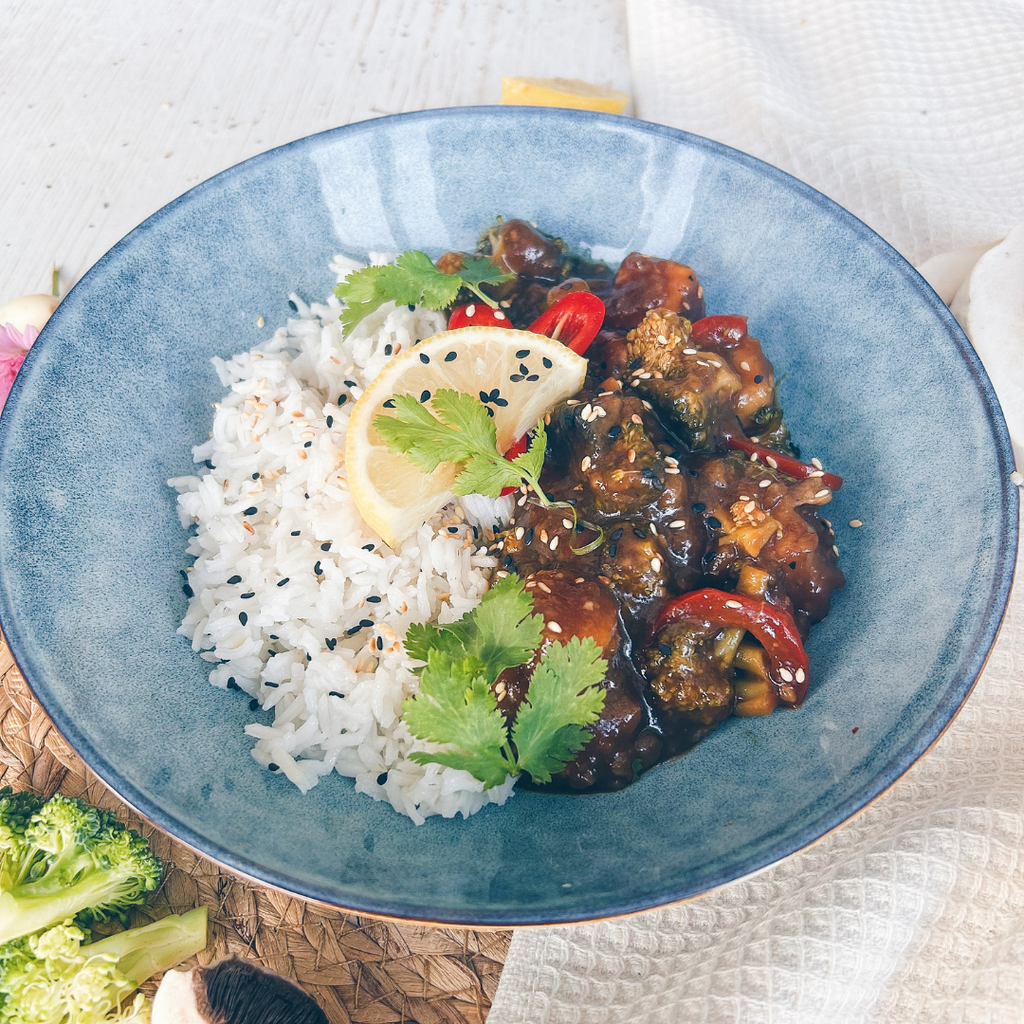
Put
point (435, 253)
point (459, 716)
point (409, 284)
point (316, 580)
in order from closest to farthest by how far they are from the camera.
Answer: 1. point (459, 716)
2. point (316, 580)
3. point (409, 284)
4. point (435, 253)

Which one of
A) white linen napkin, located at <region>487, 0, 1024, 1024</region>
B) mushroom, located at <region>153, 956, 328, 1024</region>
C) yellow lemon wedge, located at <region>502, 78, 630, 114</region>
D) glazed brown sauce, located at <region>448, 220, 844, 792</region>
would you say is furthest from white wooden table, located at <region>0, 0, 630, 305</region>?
mushroom, located at <region>153, 956, 328, 1024</region>

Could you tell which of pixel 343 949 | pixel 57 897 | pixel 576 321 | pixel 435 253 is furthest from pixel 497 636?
pixel 435 253

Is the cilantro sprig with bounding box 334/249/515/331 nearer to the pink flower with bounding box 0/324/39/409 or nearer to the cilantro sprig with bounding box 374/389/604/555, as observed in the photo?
the cilantro sprig with bounding box 374/389/604/555

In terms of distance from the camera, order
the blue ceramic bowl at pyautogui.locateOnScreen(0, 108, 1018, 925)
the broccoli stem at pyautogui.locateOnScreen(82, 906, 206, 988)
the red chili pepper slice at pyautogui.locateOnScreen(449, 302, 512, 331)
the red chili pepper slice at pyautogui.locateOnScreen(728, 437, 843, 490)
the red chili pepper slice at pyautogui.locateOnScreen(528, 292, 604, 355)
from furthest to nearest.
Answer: the red chili pepper slice at pyautogui.locateOnScreen(449, 302, 512, 331), the red chili pepper slice at pyautogui.locateOnScreen(528, 292, 604, 355), the red chili pepper slice at pyautogui.locateOnScreen(728, 437, 843, 490), the broccoli stem at pyautogui.locateOnScreen(82, 906, 206, 988), the blue ceramic bowl at pyautogui.locateOnScreen(0, 108, 1018, 925)

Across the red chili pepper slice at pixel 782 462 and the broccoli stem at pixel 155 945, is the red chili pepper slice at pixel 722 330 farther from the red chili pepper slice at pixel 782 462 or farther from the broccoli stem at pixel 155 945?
the broccoli stem at pixel 155 945

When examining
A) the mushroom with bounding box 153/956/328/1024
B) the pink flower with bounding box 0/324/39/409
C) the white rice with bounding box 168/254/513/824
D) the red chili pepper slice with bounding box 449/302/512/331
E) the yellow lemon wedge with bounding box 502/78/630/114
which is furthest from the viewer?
the yellow lemon wedge with bounding box 502/78/630/114

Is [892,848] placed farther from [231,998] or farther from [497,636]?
[231,998]
